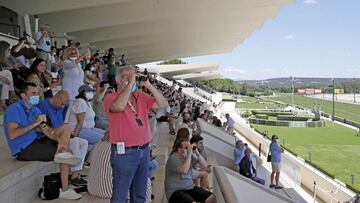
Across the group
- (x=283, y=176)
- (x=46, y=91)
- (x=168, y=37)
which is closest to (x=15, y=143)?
(x=46, y=91)

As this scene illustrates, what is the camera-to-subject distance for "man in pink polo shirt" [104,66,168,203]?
3.70 metres

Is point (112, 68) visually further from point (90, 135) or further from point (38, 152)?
point (38, 152)

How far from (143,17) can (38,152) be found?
1795cm

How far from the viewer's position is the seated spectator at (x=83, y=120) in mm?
6051

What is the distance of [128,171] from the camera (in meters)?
3.73

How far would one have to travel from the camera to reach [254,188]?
5.95 meters

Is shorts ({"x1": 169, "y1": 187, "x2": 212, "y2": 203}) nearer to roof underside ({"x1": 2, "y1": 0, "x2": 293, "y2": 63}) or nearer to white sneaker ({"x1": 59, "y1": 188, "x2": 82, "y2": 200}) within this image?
white sneaker ({"x1": 59, "y1": 188, "x2": 82, "y2": 200})

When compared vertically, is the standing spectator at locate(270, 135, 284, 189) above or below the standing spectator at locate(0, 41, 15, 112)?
below

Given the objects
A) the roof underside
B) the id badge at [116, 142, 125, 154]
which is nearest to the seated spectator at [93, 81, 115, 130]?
the id badge at [116, 142, 125, 154]

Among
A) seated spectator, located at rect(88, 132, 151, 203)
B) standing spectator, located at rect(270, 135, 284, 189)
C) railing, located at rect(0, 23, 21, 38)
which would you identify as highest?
railing, located at rect(0, 23, 21, 38)

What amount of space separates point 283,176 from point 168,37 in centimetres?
2071

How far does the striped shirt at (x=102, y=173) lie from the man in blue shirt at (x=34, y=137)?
0.21 metres

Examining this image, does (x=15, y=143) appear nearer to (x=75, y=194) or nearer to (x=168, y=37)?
(x=75, y=194)

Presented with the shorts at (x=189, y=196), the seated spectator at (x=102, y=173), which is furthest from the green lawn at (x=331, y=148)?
the seated spectator at (x=102, y=173)
